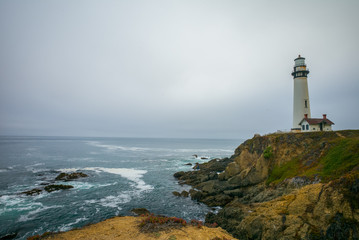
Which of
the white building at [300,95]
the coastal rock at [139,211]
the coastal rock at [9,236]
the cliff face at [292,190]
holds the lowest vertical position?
the coastal rock at [9,236]

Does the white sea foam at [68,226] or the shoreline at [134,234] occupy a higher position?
the shoreline at [134,234]

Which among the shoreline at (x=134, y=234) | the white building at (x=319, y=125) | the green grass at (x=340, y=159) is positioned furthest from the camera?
the white building at (x=319, y=125)

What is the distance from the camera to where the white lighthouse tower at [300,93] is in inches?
1410

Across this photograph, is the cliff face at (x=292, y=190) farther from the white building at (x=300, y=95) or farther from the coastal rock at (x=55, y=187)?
the coastal rock at (x=55, y=187)

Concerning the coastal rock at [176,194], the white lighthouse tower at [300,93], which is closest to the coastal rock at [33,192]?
the coastal rock at [176,194]

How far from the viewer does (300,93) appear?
3631cm

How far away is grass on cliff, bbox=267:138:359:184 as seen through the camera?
17547mm

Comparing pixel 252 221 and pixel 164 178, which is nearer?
pixel 252 221

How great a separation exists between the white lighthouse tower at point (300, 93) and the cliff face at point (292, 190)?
30.6ft

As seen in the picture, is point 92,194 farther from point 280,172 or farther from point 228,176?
point 280,172

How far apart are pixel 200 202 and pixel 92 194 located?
1866 centimetres

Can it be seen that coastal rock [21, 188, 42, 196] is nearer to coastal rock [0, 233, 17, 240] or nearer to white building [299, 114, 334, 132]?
coastal rock [0, 233, 17, 240]

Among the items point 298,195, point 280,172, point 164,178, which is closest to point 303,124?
point 280,172

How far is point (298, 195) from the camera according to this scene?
16.3 metres
